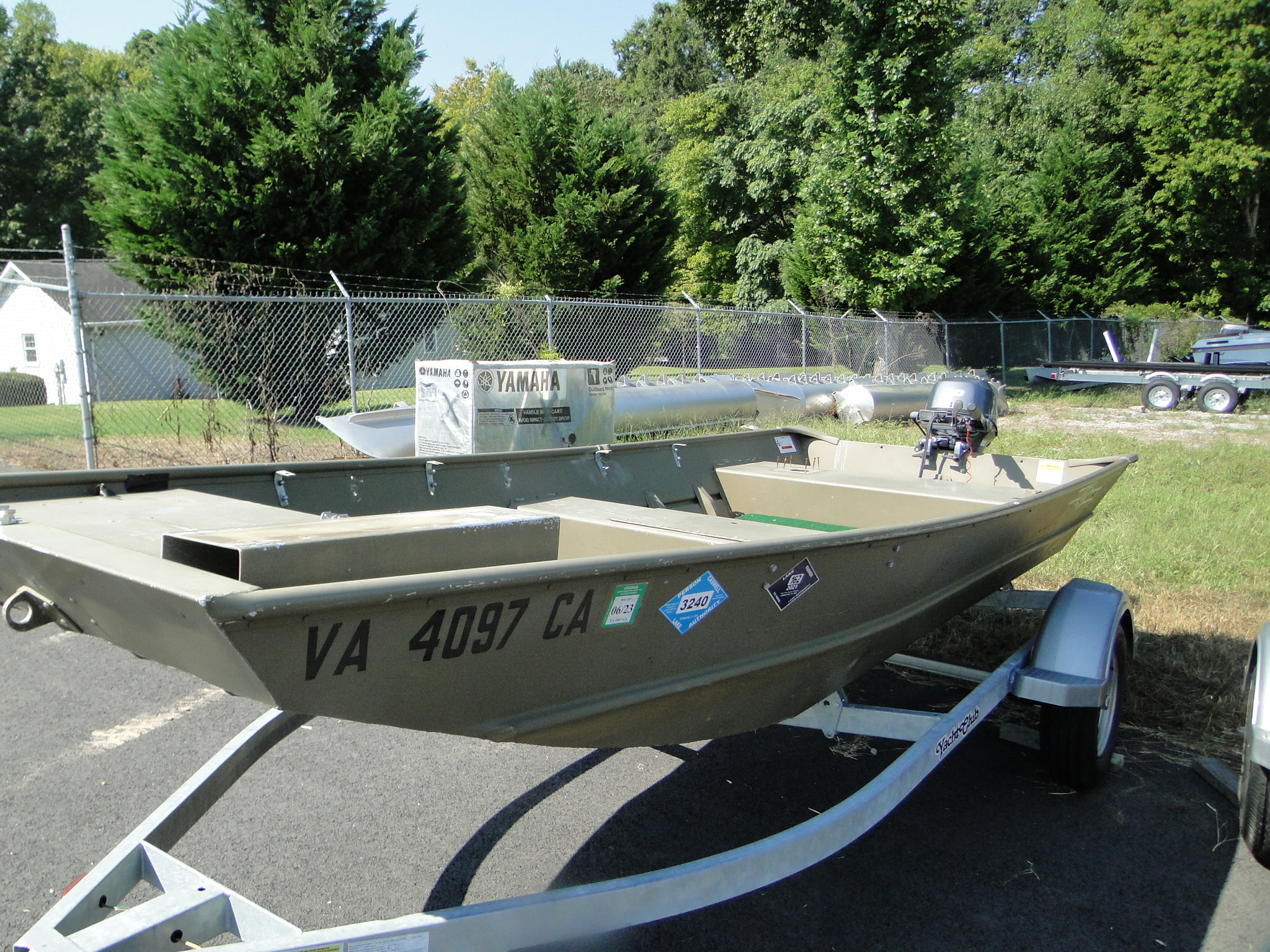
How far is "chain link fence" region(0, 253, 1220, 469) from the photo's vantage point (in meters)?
9.58

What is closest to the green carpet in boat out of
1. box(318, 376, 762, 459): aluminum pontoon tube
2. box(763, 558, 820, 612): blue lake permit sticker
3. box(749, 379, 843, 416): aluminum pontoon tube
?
box(763, 558, 820, 612): blue lake permit sticker

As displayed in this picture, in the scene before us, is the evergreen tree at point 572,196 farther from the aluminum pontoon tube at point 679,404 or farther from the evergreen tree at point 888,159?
the aluminum pontoon tube at point 679,404

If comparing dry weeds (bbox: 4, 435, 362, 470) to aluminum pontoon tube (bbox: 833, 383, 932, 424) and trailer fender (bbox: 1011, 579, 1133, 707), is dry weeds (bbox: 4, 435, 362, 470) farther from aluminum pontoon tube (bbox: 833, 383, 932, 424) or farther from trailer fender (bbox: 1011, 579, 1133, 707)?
aluminum pontoon tube (bbox: 833, 383, 932, 424)

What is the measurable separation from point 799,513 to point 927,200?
19529mm

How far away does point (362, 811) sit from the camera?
329 cm

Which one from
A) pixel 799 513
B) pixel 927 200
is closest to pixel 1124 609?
pixel 799 513

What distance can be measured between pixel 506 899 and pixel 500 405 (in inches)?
220

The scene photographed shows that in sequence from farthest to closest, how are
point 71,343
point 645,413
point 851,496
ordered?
point 71,343 → point 645,413 → point 851,496

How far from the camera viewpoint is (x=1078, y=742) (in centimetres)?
341

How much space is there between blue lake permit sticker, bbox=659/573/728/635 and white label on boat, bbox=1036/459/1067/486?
Answer: 3525mm

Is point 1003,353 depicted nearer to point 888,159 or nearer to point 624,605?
point 888,159

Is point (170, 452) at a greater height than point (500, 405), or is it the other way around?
point (500, 405)

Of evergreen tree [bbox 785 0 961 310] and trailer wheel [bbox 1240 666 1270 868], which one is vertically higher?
evergreen tree [bbox 785 0 961 310]

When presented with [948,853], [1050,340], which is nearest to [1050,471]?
[948,853]
